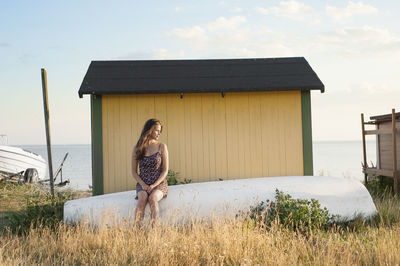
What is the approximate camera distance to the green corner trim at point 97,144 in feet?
27.6

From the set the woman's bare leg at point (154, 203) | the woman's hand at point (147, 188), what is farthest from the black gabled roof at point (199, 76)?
the woman's bare leg at point (154, 203)

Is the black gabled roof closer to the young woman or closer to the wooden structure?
the young woman

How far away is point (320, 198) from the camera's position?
719 centimetres

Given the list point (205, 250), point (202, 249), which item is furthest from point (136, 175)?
point (205, 250)

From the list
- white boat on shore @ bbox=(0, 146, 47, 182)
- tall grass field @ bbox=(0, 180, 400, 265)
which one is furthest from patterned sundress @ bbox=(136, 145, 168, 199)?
white boat on shore @ bbox=(0, 146, 47, 182)

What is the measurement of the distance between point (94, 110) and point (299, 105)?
433cm

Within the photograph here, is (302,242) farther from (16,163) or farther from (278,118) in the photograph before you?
(16,163)

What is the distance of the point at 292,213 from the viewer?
248 inches

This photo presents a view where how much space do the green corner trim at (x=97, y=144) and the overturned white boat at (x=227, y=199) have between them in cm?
129

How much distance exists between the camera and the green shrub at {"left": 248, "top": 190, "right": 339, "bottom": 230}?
621 centimetres

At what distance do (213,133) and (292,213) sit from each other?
2931 millimetres

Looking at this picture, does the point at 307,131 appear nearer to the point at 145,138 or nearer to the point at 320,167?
the point at 145,138

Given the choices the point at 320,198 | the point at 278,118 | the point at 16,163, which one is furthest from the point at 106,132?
the point at 16,163

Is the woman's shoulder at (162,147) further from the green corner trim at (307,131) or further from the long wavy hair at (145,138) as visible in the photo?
the green corner trim at (307,131)
